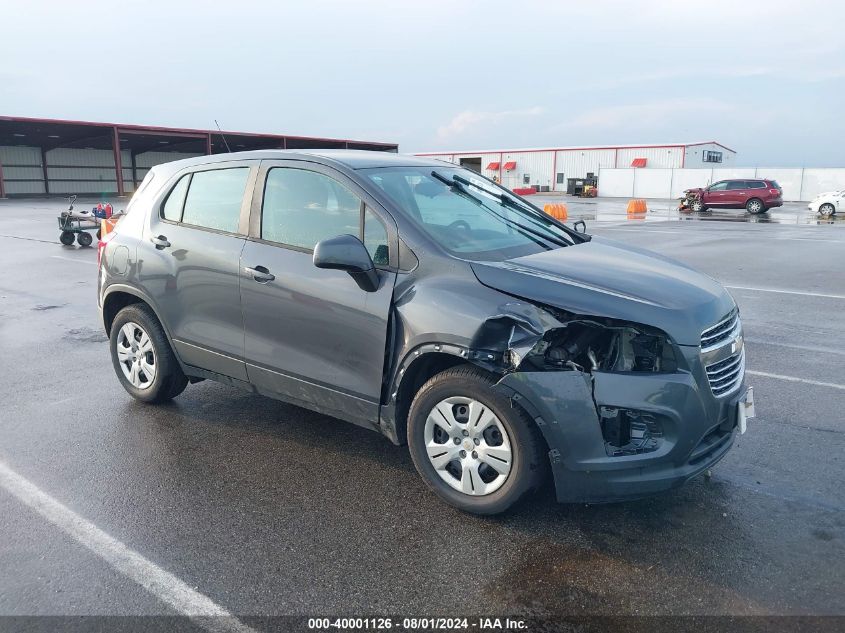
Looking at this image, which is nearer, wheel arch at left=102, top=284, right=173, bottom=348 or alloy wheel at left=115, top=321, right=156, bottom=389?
wheel arch at left=102, top=284, right=173, bottom=348

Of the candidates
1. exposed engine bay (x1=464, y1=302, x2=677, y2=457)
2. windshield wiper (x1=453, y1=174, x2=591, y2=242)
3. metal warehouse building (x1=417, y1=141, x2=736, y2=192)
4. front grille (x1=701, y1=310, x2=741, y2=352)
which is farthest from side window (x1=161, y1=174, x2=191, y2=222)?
metal warehouse building (x1=417, y1=141, x2=736, y2=192)

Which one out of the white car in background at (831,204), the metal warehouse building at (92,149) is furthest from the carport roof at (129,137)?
the white car in background at (831,204)

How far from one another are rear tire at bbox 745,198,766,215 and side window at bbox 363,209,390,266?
32.3 m

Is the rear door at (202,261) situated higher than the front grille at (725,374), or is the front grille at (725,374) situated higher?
the rear door at (202,261)

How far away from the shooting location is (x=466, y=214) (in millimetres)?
4117

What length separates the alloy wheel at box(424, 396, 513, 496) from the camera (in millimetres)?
3273

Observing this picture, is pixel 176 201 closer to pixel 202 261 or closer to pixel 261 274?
pixel 202 261

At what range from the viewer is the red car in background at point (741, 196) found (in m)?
31.5

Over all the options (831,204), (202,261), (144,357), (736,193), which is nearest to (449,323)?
(202,261)

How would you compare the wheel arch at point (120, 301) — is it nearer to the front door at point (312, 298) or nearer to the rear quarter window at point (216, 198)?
the rear quarter window at point (216, 198)

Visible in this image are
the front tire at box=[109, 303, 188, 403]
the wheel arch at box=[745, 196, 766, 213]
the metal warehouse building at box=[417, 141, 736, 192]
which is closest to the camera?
the front tire at box=[109, 303, 188, 403]

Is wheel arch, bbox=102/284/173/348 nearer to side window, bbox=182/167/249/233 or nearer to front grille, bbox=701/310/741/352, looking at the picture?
side window, bbox=182/167/249/233

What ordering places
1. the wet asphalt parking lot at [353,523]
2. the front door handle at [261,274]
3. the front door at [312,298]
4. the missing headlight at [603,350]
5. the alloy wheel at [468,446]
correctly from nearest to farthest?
the wet asphalt parking lot at [353,523]
the missing headlight at [603,350]
the alloy wheel at [468,446]
the front door at [312,298]
the front door handle at [261,274]

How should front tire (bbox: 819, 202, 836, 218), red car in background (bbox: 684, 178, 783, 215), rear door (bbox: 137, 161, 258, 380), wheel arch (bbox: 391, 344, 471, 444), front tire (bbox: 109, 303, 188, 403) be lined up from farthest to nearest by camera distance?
1. red car in background (bbox: 684, 178, 783, 215)
2. front tire (bbox: 819, 202, 836, 218)
3. front tire (bbox: 109, 303, 188, 403)
4. rear door (bbox: 137, 161, 258, 380)
5. wheel arch (bbox: 391, 344, 471, 444)
